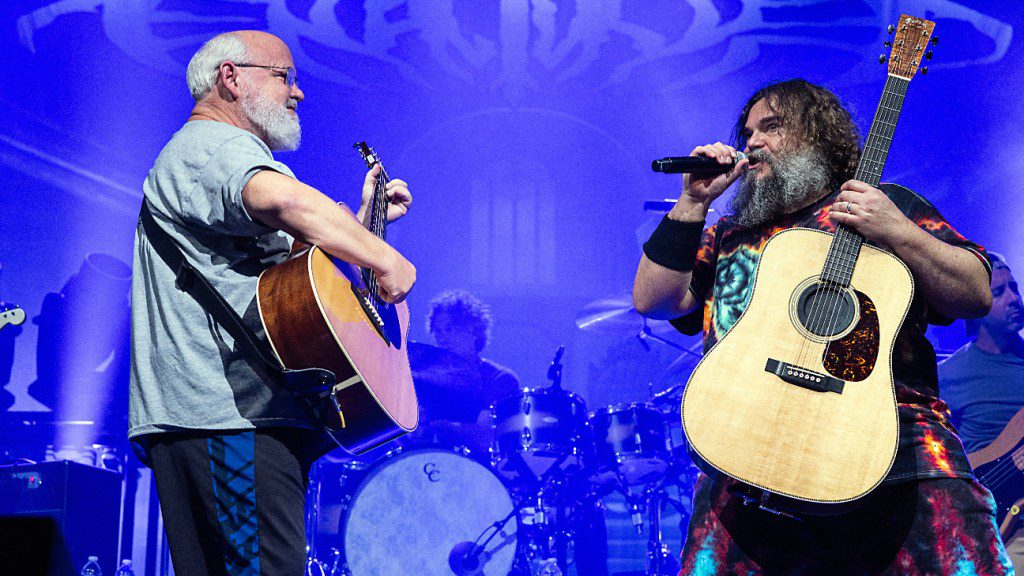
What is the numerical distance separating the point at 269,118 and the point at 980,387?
402 cm

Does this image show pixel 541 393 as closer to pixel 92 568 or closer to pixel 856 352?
pixel 92 568

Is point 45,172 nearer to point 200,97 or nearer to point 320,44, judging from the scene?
point 320,44

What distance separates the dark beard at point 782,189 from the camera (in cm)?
212

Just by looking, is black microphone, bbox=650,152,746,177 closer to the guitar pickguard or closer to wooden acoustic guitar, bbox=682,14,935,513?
wooden acoustic guitar, bbox=682,14,935,513

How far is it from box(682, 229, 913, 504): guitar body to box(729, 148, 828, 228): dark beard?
283 millimetres

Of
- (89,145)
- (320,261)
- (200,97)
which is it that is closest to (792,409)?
(320,261)

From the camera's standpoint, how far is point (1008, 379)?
4.50 meters

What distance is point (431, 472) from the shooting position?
463cm

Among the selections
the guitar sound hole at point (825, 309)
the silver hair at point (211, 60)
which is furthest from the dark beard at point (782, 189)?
the silver hair at point (211, 60)

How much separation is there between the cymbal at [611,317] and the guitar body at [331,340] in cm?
300

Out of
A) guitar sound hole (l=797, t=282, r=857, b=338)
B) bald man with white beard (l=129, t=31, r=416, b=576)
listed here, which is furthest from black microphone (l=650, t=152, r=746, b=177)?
bald man with white beard (l=129, t=31, r=416, b=576)

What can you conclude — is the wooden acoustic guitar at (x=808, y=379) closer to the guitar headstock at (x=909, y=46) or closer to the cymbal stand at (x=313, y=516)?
the guitar headstock at (x=909, y=46)

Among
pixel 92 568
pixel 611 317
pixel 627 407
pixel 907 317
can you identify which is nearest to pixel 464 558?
pixel 627 407

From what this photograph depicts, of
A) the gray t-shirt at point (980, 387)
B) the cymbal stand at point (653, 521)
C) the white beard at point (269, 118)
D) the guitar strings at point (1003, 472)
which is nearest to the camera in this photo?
the white beard at point (269, 118)
